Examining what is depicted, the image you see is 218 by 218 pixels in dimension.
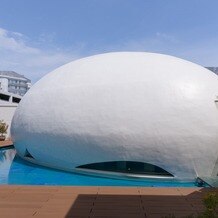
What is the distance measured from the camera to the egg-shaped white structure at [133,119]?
504 inches

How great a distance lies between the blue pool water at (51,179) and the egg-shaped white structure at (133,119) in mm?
395

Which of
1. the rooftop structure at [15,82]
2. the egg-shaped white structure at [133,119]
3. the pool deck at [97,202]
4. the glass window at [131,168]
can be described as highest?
the rooftop structure at [15,82]

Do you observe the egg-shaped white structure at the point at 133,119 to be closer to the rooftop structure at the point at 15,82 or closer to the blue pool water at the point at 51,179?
the blue pool water at the point at 51,179

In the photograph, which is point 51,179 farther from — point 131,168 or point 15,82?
point 15,82

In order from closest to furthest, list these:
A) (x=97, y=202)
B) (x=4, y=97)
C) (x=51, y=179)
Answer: (x=97, y=202)
(x=51, y=179)
(x=4, y=97)

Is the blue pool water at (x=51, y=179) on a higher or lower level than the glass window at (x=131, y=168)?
lower

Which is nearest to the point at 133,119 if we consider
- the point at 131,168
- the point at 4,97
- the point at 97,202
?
the point at 131,168

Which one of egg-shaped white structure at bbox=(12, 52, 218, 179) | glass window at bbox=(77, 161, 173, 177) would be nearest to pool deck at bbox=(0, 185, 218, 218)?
egg-shaped white structure at bbox=(12, 52, 218, 179)

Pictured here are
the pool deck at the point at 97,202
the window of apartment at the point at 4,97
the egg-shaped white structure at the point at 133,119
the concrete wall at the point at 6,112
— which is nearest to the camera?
the pool deck at the point at 97,202

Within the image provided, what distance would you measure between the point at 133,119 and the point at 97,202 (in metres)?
4.69

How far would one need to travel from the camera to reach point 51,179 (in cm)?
1363

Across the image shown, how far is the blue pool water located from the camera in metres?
12.9

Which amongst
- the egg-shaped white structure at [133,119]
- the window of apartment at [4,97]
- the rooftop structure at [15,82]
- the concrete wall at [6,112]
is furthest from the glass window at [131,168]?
the rooftop structure at [15,82]

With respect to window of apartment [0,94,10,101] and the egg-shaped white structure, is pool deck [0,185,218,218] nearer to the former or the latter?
the egg-shaped white structure
